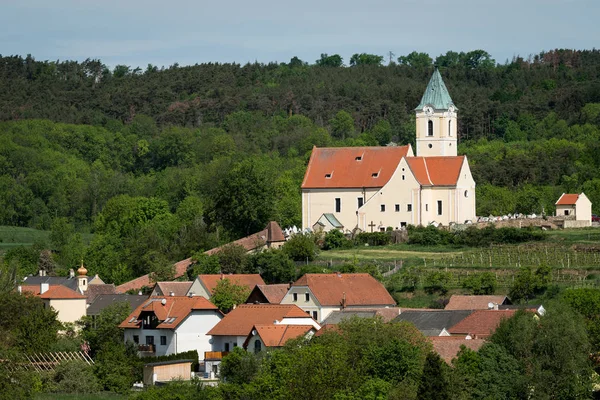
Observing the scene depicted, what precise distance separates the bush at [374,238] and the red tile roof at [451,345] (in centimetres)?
2432

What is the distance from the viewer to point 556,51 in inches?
7052

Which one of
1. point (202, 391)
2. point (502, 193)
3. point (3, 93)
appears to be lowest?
point (202, 391)

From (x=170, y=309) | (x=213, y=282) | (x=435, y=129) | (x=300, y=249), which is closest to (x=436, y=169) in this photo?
(x=435, y=129)

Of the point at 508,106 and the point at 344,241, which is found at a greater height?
the point at 508,106

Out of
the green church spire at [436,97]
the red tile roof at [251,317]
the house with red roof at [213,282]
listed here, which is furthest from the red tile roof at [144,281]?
the green church spire at [436,97]

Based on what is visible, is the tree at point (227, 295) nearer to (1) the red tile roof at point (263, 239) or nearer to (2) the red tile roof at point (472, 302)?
(2) the red tile roof at point (472, 302)

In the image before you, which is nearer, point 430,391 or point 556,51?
point 430,391

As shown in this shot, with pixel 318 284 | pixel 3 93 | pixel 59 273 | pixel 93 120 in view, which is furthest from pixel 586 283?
pixel 3 93

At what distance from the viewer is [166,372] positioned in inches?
2361

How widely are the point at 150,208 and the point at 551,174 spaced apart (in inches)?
1191

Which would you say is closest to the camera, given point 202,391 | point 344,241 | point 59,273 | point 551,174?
point 202,391

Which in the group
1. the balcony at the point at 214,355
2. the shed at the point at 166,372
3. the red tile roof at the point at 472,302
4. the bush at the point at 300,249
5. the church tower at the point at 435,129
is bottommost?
the shed at the point at 166,372

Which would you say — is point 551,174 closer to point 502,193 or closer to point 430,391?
point 502,193

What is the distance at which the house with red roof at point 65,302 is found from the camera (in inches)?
2830
